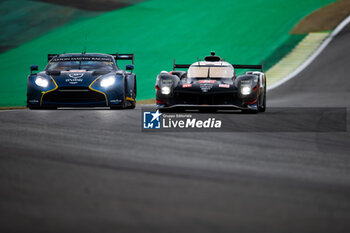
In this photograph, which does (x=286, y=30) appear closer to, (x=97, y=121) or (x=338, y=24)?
(x=338, y=24)

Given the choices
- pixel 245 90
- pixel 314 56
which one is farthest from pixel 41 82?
pixel 314 56

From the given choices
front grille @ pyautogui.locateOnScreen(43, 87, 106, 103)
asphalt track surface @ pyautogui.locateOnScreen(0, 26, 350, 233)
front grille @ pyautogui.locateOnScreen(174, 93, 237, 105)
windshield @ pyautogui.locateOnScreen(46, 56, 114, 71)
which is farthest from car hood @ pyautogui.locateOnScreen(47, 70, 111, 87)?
asphalt track surface @ pyautogui.locateOnScreen(0, 26, 350, 233)

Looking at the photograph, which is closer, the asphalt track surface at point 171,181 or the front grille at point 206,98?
the asphalt track surface at point 171,181

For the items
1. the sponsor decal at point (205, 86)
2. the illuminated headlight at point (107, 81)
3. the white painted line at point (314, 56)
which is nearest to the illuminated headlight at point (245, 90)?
the sponsor decal at point (205, 86)

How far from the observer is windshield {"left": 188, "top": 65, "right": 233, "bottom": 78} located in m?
12.9

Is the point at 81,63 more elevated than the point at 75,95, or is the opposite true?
the point at 81,63

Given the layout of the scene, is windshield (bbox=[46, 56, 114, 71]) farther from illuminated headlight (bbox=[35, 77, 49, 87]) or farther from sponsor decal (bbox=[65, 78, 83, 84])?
sponsor decal (bbox=[65, 78, 83, 84])

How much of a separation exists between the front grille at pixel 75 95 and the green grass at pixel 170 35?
1387cm

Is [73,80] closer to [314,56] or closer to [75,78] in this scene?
[75,78]

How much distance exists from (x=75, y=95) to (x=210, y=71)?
115 inches

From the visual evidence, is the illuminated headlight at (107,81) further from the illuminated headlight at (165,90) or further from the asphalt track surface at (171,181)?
the asphalt track surface at (171,181)

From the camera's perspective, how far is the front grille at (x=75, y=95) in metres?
12.5

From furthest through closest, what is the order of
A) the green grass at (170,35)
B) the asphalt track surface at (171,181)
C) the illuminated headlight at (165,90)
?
the green grass at (170,35) → the illuminated headlight at (165,90) → the asphalt track surface at (171,181)

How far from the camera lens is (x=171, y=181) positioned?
15.7 feet
